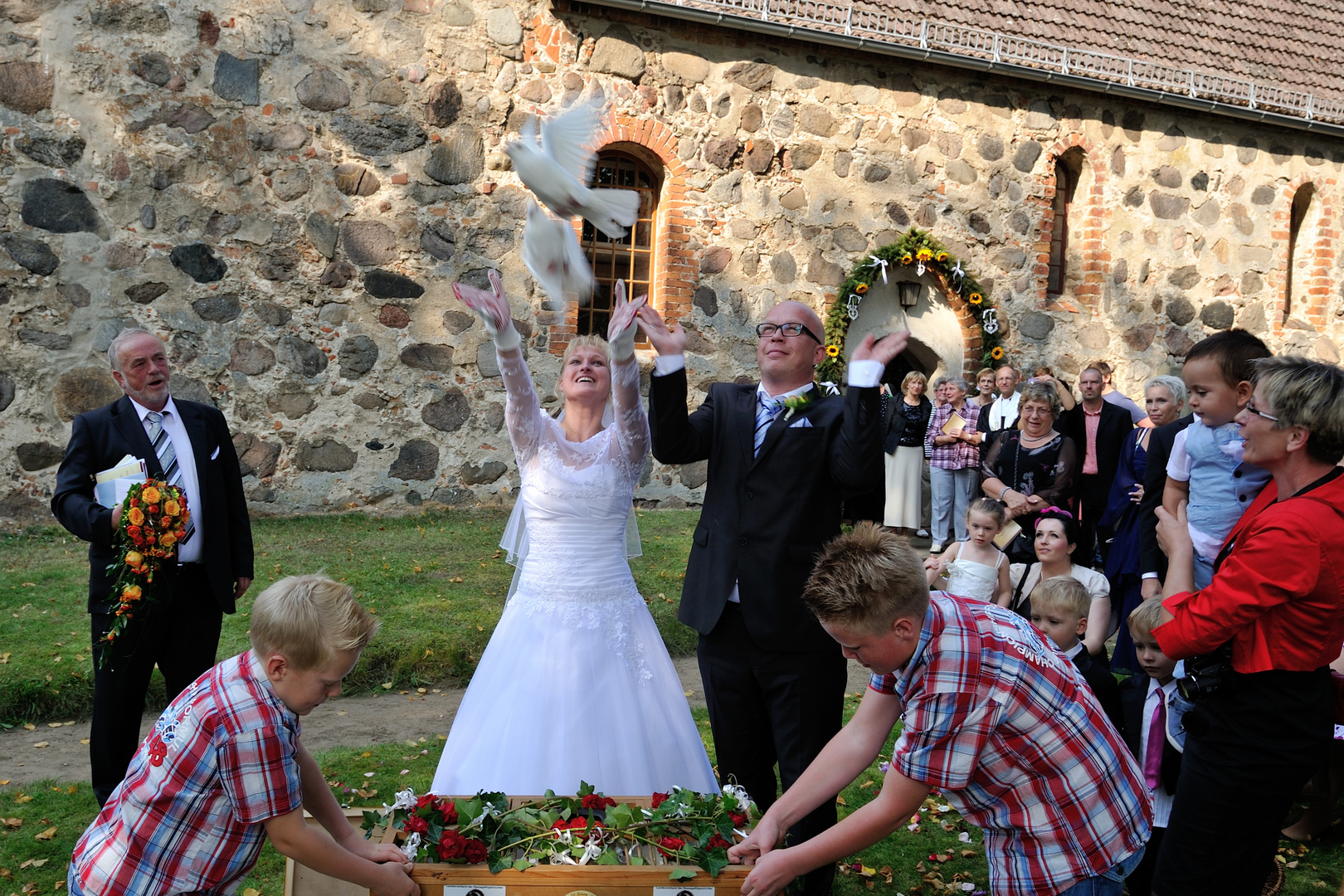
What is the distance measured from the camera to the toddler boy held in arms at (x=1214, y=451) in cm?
341

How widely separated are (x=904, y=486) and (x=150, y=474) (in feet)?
25.1

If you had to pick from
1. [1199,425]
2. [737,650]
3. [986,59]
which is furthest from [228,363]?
[986,59]

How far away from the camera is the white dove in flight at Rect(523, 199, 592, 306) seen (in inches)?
143

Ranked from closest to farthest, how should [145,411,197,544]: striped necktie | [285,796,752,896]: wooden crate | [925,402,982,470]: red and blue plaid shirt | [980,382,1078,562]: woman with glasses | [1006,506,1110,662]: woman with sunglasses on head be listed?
[285,796,752,896]: wooden crate
[145,411,197,544]: striped necktie
[1006,506,1110,662]: woman with sunglasses on head
[980,382,1078,562]: woman with glasses
[925,402,982,470]: red and blue plaid shirt

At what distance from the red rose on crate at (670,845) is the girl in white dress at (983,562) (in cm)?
309

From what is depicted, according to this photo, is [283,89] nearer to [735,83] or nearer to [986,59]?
[735,83]

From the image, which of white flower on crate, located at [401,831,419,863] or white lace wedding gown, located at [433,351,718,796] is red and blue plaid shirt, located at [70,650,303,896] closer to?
white flower on crate, located at [401,831,419,863]

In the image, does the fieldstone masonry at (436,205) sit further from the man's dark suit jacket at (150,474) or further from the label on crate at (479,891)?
the label on crate at (479,891)

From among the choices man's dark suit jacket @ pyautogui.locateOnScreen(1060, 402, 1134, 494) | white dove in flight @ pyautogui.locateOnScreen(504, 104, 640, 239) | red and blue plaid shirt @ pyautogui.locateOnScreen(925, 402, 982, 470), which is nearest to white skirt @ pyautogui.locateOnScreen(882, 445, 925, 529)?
red and blue plaid shirt @ pyautogui.locateOnScreen(925, 402, 982, 470)

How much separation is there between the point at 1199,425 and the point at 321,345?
7479 millimetres

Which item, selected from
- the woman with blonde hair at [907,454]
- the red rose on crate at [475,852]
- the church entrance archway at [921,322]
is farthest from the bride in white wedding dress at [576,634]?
the church entrance archway at [921,322]

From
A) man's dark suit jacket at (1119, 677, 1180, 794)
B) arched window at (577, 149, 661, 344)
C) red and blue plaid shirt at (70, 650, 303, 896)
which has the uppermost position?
arched window at (577, 149, 661, 344)

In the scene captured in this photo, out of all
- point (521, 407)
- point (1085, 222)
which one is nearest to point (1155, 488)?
point (521, 407)

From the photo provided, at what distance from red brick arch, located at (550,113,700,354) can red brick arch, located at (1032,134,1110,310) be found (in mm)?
4472
